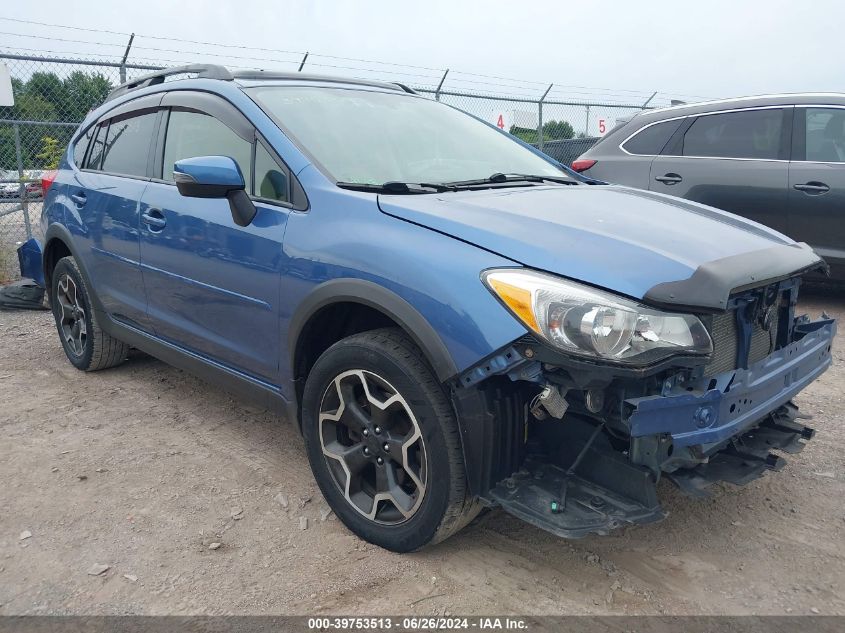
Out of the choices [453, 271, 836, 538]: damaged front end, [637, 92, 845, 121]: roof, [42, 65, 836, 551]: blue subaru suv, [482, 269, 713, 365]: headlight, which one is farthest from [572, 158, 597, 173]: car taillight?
[482, 269, 713, 365]: headlight

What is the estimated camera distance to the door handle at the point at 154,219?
353 cm

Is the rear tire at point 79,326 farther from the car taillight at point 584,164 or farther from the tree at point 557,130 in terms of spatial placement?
the tree at point 557,130

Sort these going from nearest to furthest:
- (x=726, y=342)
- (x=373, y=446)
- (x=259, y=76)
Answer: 1. (x=726, y=342)
2. (x=373, y=446)
3. (x=259, y=76)

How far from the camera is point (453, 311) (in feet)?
7.50

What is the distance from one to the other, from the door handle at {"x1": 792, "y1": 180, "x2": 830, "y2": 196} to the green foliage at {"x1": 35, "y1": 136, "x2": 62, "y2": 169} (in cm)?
781

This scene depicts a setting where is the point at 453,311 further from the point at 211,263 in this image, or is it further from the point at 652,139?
the point at 652,139

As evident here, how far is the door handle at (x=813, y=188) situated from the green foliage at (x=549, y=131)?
655cm

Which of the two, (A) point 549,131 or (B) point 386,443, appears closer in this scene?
(B) point 386,443

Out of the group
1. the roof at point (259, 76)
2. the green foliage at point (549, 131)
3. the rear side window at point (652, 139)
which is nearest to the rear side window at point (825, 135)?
the rear side window at point (652, 139)

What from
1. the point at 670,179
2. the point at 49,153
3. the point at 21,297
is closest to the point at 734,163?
the point at 670,179

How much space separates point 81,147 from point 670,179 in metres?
4.56

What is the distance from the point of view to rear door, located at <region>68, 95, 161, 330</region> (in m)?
3.85

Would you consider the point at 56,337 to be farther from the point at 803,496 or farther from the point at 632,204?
the point at 803,496

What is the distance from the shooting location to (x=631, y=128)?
21.7 feet
